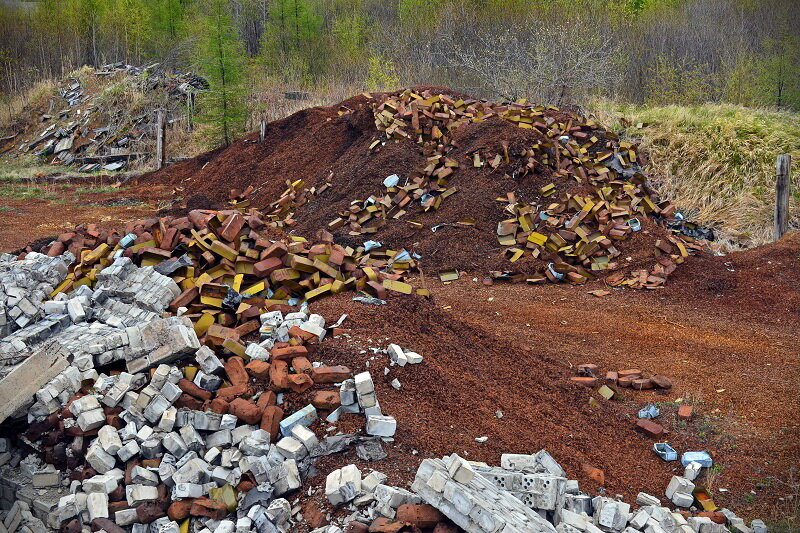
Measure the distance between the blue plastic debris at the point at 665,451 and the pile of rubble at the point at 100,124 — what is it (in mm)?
18014

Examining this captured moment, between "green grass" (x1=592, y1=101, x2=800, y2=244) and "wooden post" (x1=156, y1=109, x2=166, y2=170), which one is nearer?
"green grass" (x1=592, y1=101, x2=800, y2=244)

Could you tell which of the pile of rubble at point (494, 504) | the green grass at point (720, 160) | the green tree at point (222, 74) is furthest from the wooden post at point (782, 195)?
the green tree at point (222, 74)

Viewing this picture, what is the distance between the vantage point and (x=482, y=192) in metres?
10.9

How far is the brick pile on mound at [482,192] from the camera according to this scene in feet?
32.4

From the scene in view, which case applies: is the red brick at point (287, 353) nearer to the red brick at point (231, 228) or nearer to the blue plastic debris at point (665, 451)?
the red brick at point (231, 228)

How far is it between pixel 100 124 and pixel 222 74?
738 centimetres

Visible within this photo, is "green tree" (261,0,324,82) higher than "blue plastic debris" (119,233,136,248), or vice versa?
"green tree" (261,0,324,82)

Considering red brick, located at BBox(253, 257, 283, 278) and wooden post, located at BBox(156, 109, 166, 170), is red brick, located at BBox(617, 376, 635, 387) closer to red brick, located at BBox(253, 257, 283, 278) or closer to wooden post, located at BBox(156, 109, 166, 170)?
red brick, located at BBox(253, 257, 283, 278)

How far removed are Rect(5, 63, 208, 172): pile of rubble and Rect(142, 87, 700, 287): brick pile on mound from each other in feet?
26.4

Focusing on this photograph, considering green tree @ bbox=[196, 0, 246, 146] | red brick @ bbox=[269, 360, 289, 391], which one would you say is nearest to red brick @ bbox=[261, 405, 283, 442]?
red brick @ bbox=[269, 360, 289, 391]

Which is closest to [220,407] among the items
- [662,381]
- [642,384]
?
[642,384]

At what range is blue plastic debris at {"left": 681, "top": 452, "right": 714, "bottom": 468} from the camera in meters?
4.98

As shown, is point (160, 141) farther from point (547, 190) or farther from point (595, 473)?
point (595, 473)

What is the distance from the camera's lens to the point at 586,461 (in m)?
4.75
